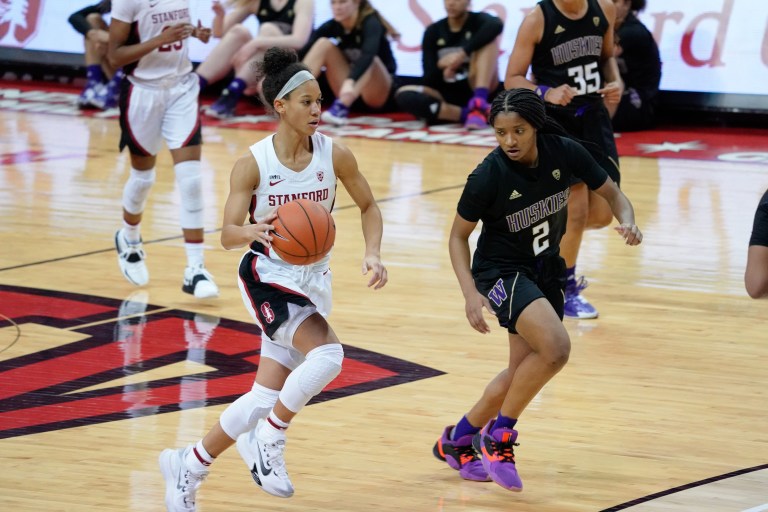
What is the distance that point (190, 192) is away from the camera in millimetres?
7336

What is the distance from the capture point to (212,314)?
691 centimetres

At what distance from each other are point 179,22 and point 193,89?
0.39 meters

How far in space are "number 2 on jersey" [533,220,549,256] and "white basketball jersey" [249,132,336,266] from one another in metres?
0.75

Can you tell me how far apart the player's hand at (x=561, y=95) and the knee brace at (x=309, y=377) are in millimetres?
2536

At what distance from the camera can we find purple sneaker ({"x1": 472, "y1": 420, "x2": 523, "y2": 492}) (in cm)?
447

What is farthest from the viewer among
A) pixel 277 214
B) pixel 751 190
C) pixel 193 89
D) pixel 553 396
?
pixel 751 190

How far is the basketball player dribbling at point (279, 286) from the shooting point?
4.23 m

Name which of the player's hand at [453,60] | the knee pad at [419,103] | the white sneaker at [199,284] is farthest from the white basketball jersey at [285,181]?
the knee pad at [419,103]

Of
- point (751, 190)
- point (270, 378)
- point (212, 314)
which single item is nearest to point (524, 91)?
point (270, 378)

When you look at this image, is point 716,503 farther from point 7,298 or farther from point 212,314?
point 7,298

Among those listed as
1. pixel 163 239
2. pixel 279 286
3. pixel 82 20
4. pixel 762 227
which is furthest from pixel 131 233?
pixel 82 20

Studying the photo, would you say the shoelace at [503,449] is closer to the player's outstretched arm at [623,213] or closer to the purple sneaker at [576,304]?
the player's outstretched arm at [623,213]

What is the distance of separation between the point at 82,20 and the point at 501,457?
1171 centimetres

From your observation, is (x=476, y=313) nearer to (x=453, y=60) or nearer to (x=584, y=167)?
(x=584, y=167)
